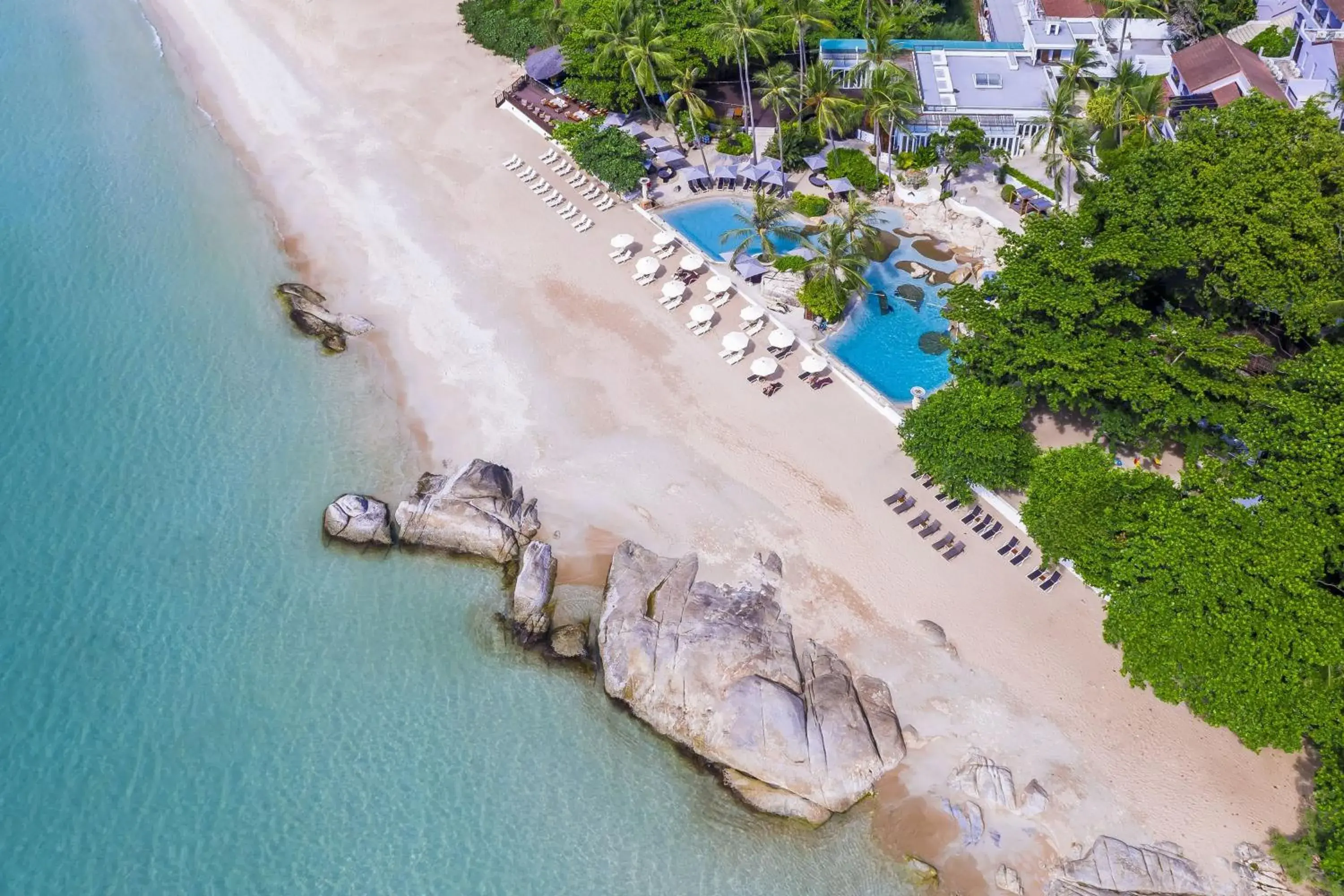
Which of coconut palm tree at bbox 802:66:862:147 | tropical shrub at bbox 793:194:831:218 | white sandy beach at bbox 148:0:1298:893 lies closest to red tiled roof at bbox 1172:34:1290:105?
coconut palm tree at bbox 802:66:862:147

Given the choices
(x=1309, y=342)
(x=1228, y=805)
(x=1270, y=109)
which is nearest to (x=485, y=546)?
(x=1228, y=805)

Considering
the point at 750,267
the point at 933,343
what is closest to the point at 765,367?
the point at 750,267

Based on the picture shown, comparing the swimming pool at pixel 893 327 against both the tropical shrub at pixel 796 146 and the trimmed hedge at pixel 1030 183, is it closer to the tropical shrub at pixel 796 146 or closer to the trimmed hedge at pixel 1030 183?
the tropical shrub at pixel 796 146

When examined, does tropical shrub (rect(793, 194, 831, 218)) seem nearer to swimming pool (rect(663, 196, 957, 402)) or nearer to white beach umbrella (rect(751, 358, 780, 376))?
swimming pool (rect(663, 196, 957, 402))

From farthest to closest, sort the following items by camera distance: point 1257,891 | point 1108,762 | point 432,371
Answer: point 432,371 → point 1108,762 → point 1257,891

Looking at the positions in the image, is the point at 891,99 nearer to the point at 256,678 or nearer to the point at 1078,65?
the point at 1078,65

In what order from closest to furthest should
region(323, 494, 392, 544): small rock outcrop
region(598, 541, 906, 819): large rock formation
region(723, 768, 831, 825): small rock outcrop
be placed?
region(723, 768, 831, 825): small rock outcrop, region(598, 541, 906, 819): large rock formation, region(323, 494, 392, 544): small rock outcrop

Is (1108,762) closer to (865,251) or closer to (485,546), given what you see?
(485,546)
